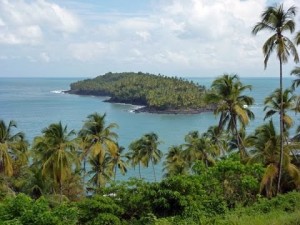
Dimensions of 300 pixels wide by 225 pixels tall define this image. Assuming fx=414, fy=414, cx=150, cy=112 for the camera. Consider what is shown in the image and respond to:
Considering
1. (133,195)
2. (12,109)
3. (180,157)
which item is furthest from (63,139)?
(12,109)

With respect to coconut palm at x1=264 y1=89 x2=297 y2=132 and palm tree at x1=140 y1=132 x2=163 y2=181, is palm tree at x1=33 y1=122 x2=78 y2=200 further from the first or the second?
palm tree at x1=140 y1=132 x2=163 y2=181

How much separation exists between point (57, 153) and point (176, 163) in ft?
59.3

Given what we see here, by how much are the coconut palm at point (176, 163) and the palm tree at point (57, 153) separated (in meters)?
13.7

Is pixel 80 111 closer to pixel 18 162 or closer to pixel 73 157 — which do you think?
pixel 18 162

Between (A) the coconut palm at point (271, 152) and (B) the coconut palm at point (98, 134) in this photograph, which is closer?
(A) the coconut palm at point (271, 152)

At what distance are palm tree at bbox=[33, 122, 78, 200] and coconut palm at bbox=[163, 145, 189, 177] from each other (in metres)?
13.7

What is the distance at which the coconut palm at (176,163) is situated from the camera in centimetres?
4266

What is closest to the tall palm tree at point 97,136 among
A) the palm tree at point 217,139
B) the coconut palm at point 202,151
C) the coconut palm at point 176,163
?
the coconut palm at point 176,163

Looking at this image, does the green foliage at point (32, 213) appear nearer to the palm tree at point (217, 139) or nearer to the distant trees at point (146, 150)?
the palm tree at point (217, 139)

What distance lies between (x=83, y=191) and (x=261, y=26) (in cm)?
2126

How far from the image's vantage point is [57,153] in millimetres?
29250

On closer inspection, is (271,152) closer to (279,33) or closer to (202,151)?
(279,33)

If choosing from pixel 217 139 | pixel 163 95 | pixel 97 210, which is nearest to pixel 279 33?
pixel 97 210

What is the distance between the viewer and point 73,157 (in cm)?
2981
